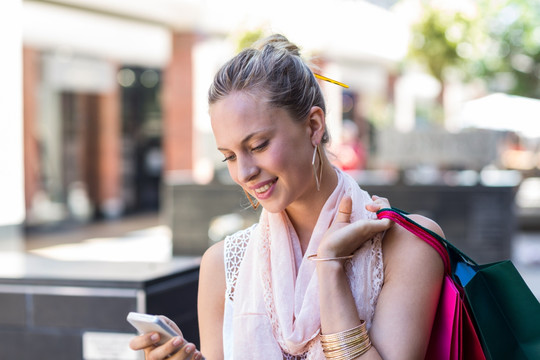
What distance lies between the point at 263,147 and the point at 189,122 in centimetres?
1300

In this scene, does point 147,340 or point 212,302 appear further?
point 212,302

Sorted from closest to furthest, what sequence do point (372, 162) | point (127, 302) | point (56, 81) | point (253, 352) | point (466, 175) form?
point (253, 352) → point (127, 302) → point (466, 175) → point (56, 81) → point (372, 162)

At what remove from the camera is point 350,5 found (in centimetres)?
1672

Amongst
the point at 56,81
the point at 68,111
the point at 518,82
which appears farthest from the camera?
the point at 518,82

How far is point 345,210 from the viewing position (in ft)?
5.80

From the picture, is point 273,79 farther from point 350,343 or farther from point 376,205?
point 350,343

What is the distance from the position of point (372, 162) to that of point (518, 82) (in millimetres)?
4734

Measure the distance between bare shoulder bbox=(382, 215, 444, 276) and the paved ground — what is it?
22.5 ft

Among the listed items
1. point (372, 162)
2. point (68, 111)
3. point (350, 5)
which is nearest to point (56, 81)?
point (68, 111)

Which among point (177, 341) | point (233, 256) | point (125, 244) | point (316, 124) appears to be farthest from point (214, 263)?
point (125, 244)

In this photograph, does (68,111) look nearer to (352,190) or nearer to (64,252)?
(64,252)

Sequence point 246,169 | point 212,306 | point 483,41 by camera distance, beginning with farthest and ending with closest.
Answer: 1. point 483,41
2. point 212,306
3. point 246,169

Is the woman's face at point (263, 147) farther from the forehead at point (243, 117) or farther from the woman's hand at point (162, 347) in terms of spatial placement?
the woman's hand at point (162, 347)

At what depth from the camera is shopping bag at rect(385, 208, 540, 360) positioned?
1.64 meters
